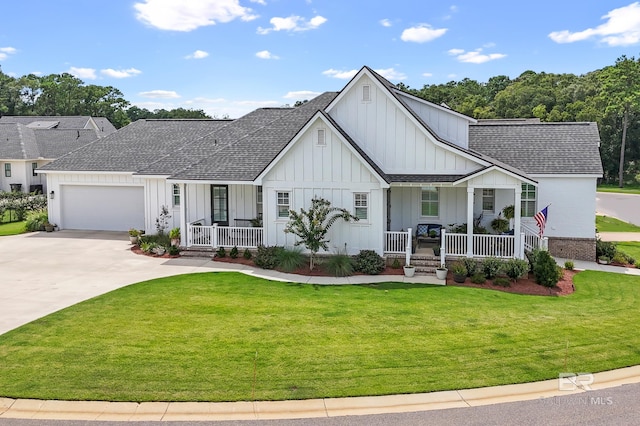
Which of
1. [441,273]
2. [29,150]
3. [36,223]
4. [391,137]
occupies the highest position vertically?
[29,150]

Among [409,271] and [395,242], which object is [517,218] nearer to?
[409,271]

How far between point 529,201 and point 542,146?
2758 millimetres

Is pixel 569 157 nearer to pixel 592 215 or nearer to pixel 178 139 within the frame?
pixel 592 215

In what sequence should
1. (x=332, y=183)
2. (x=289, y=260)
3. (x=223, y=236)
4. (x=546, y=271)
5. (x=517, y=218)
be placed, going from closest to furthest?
(x=546, y=271), (x=517, y=218), (x=289, y=260), (x=332, y=183), (x=223, y=236)

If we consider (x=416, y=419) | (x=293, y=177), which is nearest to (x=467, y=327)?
(x=416, y=419)

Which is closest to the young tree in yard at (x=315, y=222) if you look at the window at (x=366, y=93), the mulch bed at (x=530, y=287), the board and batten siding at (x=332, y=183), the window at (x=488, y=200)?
the board and batten siding at (x=332, y=183)

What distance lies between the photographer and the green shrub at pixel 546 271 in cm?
1770

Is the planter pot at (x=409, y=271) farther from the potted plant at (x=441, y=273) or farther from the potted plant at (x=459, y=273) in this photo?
the potted plant at (x=459, y=273)

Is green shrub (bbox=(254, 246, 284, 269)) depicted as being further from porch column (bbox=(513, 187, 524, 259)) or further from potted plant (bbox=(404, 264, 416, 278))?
porch column (bbox=(513, 187, 524, 259))

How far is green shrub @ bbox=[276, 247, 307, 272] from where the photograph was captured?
1958 cm

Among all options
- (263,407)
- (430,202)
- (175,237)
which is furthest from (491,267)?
(175,237)

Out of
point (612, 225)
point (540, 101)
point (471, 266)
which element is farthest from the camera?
point (540, 101)

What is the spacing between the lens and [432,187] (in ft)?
72.0

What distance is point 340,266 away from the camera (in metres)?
19.0
